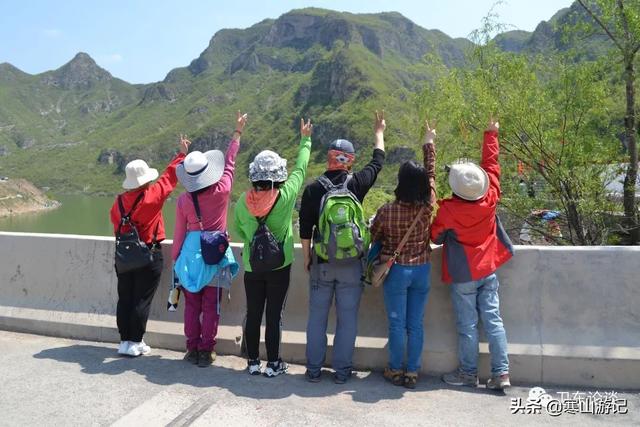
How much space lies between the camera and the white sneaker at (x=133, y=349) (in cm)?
471

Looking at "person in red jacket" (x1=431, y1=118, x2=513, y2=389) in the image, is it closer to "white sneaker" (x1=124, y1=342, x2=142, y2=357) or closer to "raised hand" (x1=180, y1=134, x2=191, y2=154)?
"raised hand" (x1=180, y1=134, x2=191, y2=154)

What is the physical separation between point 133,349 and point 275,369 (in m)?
1.36

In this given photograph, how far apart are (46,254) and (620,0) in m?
7.56

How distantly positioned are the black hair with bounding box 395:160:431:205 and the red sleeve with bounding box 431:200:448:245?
26 cm

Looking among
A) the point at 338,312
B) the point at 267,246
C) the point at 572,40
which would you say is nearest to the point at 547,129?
the point at 572,40

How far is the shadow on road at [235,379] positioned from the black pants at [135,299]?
0.25 m

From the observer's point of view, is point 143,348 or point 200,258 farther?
point 143,348

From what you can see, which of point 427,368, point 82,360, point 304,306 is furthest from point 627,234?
point 82,360

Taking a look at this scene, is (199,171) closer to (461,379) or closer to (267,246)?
(267,246)

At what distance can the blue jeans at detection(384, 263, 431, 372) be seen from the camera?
418cm

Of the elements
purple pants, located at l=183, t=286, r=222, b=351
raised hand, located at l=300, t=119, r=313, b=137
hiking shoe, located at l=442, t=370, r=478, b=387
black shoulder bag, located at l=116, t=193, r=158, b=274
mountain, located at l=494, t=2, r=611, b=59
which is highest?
mountain, located at l=494, t=2, r=611, b=59

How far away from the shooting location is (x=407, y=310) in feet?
14.0

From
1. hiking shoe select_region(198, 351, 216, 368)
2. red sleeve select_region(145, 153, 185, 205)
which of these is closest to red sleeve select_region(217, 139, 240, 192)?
red sleeve select_region(145, 153, 185, 205)

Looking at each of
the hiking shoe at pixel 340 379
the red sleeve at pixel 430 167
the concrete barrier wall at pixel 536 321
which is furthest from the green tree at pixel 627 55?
the hiking shoe at pixel 340 379
